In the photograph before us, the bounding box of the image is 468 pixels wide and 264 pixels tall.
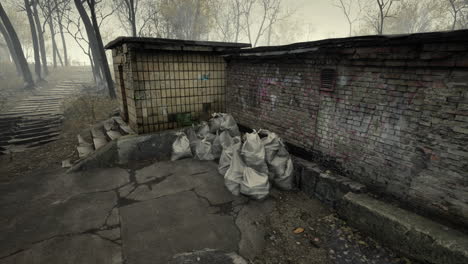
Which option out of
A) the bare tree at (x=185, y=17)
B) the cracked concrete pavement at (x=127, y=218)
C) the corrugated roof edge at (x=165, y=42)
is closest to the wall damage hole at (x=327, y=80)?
the cracked concrete pavement at (x=127, y=218)

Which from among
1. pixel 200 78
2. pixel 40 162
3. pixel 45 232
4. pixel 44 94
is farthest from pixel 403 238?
pixel 44 94

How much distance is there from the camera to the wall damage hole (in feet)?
11.8

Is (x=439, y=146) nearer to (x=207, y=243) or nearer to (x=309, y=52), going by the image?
(x=309, y=52)

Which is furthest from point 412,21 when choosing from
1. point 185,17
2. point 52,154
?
point 52,154

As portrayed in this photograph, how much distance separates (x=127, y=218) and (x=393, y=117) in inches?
161

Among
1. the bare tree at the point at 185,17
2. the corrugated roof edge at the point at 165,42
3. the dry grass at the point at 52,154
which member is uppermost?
the bare tree at the point at 185,17

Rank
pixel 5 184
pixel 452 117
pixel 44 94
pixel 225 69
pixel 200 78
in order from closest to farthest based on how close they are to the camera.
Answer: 1. pixel 452 117
2. pixel 5 184
3. pixel 200 78
4. pixel 225 69
5. pixel 44 94

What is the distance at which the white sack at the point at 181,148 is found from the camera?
5262mm

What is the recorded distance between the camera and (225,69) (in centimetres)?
620

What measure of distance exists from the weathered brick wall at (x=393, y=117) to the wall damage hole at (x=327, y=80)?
0.07m

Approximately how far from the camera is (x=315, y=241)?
2.91 meters

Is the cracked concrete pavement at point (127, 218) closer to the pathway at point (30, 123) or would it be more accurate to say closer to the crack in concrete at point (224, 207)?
the crack in concrete at point (224, 207)

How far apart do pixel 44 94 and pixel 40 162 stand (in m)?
12.6

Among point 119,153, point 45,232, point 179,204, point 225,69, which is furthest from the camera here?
point 225,69
